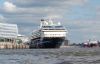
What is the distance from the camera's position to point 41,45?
175750 mm

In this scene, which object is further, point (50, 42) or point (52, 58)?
point (50, 42)

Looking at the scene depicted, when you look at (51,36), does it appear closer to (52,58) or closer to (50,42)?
(50,42)

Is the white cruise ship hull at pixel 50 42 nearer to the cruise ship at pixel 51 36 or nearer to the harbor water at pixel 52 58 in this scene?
the cruise ship at pixel 51 36

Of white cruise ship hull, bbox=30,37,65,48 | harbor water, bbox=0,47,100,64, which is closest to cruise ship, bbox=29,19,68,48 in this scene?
white cruise ship hull, bbox=30,37,65,48

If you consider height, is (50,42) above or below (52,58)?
above

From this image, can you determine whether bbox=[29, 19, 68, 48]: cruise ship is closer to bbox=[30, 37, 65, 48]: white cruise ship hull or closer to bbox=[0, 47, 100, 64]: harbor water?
bbox=[30, 37, 65, 48]: white cruise ship hull

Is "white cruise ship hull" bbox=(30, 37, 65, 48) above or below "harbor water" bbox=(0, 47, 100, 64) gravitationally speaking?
above

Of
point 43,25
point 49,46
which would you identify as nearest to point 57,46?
point 49,46

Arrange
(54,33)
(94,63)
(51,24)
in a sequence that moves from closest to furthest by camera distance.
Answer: (94,63), (54,33), (51,24)

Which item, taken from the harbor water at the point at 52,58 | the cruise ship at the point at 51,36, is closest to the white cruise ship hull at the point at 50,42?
the cruise ship at the point at 51,36

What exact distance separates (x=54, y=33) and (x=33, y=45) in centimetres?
2613

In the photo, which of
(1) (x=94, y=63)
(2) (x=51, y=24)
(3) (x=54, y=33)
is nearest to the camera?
(1) (x=94, y=63)

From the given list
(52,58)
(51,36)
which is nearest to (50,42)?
(51,36)

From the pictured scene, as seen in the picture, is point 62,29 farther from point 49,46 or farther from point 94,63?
point 94,63
